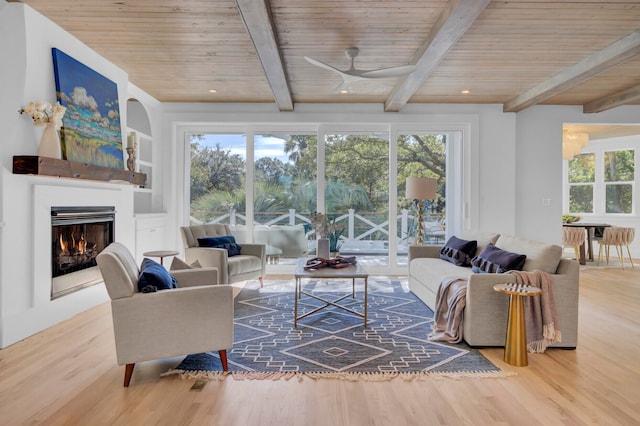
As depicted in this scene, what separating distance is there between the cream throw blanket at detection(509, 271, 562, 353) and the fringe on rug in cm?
48

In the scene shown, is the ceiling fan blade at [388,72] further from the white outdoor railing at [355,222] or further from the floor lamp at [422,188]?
the white outdoor railing at [355,222]

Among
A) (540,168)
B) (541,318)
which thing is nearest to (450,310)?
(541,318)

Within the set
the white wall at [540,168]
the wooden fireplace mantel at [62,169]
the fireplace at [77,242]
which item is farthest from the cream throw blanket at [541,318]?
the fireplace at [77,242]

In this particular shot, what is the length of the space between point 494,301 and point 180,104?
17.3 ft

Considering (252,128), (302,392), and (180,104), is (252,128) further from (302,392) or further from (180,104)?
(302,392)

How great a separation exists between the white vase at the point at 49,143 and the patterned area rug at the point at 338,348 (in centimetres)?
211

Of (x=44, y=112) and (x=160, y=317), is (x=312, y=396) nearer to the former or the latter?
(x=160, y=317)

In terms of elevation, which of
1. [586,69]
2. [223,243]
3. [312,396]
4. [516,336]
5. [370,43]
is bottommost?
[312,396]

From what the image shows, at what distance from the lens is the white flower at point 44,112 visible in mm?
3182

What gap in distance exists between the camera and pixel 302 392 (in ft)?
7.62

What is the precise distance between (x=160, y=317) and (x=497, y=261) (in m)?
2.72

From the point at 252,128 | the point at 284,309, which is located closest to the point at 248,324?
the point at 284,309

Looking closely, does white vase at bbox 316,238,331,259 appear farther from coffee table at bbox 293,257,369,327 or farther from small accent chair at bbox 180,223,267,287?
small accent chair at bbox 180,223,267,287

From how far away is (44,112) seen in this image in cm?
325
